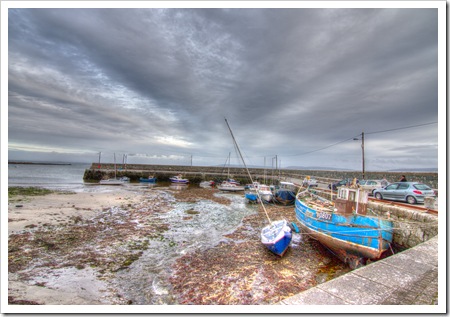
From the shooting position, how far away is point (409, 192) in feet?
40.7

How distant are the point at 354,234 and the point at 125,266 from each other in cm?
974

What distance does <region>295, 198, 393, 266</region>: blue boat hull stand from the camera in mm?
7574

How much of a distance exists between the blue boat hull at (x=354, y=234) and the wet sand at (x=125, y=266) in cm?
80

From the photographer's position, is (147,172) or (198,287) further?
(147,172)

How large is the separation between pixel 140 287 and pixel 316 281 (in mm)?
6389

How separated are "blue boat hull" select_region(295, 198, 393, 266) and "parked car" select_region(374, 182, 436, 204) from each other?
6131 mm

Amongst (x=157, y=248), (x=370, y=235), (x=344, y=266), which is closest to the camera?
(x=370, y=235)

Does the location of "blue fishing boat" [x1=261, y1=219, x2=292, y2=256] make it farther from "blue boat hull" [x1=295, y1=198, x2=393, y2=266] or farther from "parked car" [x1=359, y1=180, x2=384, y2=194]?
"parked car" [x1=359, y1=180, x2=384, y2=194]

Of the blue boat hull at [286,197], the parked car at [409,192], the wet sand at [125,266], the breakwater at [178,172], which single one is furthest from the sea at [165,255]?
the breakwater at [178,172]

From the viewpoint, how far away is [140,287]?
6473 mm

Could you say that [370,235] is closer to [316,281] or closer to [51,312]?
[316,281]

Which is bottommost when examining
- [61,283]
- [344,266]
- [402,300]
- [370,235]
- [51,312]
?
[344,266]

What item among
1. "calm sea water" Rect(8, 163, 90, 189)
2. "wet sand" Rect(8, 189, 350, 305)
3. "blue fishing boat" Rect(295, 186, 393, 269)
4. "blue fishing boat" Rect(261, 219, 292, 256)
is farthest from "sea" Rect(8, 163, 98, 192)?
"blue fishing boat" Rect(295, 186, 393, 269)

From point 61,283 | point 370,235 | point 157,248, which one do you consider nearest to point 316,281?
point 370,235
